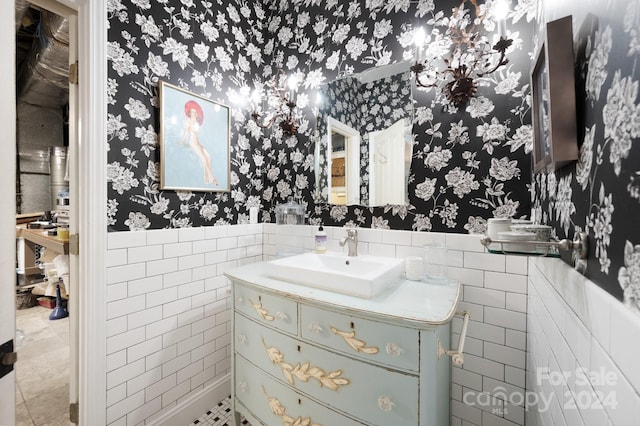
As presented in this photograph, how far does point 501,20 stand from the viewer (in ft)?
4.10

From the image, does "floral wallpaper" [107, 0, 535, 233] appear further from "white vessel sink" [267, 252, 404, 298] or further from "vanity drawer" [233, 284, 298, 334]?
"vanity drawer" [233, 284, 298, 334]

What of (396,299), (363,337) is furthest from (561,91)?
(363,337)

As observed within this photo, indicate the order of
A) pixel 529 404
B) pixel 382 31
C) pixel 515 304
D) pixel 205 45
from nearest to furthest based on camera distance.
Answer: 1. pixel 529 404
2. pixel 515 304
3. pixel 382 31
4. pixel 205 45

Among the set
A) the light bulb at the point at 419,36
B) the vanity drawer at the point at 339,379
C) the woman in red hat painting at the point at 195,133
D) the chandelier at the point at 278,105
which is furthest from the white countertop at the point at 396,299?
the light bulb at the point at 419,36

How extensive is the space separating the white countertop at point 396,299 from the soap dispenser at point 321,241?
0.49m

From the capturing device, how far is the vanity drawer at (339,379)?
37.4 inches

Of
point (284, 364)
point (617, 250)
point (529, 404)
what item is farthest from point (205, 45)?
point (529, 404)

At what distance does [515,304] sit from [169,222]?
200 cm

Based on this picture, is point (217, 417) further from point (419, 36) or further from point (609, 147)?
point (419, 36)

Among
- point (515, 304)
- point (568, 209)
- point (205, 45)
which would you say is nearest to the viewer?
point (568, 209)

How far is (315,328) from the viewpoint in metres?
1.14

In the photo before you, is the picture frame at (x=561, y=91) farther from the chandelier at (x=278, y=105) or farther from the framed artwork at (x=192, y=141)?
the framed artwork at (x=192, y=141)

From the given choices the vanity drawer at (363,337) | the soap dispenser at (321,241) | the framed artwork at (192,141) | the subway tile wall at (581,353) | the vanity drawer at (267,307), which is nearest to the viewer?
the subway tile wall at (581,353)

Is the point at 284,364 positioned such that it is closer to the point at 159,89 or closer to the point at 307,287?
the point at 307,287
